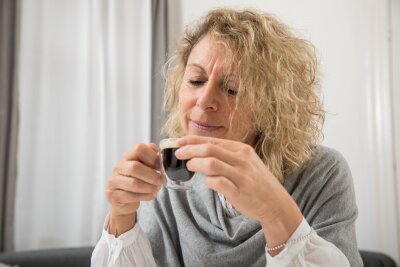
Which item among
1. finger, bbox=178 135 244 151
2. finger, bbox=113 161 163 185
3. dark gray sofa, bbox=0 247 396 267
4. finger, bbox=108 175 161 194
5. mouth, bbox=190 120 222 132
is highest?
mouth, bbox=190 120 222 132

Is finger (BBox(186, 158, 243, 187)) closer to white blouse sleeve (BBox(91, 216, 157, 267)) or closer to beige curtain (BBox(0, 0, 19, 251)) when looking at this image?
white blouse sleeve (BBox(91, 216, 157, 267))

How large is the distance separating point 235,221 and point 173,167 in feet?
1.67

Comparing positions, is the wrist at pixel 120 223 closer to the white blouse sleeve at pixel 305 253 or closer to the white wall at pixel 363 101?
the white blouse sleeve at pixel 305 253

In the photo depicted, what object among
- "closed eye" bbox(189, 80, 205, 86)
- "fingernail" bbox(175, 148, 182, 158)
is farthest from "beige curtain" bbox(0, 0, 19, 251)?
"fingernail" bbox(175, 148, 182, 158)

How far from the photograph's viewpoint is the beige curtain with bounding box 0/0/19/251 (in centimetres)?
280

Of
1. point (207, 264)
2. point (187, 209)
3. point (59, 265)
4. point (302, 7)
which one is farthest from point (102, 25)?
point (207, 264)

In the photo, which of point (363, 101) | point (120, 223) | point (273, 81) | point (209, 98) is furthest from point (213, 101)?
point (363, 101)

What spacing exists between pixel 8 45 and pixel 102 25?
87 centimetres

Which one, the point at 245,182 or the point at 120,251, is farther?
the point at 120,251

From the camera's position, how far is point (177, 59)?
5.69 feet

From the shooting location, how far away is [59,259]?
7.61ft

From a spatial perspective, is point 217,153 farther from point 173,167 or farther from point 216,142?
point 173,167

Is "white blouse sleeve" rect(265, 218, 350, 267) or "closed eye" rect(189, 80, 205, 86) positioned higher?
"closed eye" rect(189, 80, 205, 86)

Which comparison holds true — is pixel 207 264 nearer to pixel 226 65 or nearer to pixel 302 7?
pixel 226 65
